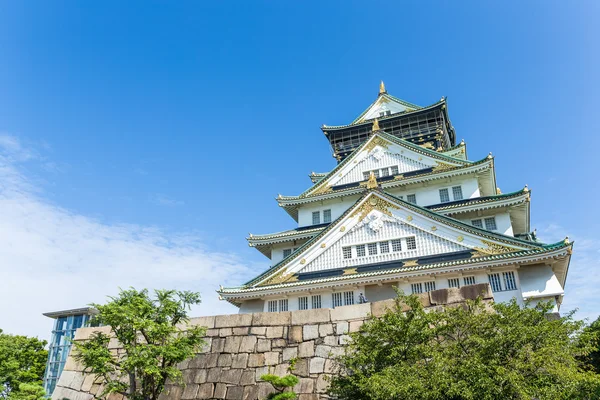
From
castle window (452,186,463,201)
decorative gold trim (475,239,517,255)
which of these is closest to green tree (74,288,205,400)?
decorative gold trim (475,239,517,255)

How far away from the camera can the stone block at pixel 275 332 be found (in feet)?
38.2

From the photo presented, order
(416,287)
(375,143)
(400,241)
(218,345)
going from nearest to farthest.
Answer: (218,345) < (416,287) < (400,241) < (375,143)

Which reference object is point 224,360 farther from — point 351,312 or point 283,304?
point 283,304

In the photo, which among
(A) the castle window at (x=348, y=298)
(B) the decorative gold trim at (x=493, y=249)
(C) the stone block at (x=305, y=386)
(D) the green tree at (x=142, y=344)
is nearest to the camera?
(D) the green tree at (x=142, y=344)

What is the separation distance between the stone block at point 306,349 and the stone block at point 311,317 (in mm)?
561

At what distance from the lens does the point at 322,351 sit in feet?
35.8

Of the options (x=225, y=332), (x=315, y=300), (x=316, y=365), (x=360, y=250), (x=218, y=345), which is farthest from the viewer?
(x=360, y=250)

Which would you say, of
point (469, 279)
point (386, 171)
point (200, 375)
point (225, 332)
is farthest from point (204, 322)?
point (386, 171)

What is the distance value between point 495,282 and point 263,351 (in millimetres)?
12648

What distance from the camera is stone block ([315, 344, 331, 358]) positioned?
1085cm

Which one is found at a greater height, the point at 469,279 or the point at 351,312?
the point at 469,279

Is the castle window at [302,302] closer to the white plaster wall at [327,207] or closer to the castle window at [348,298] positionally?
the castle window at [348,298]

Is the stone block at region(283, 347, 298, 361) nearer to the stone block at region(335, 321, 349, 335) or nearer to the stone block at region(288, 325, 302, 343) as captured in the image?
the stone block at region(288, 325, 302, 343)

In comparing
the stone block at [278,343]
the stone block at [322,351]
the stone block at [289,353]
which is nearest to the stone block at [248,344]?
the stone block at [278,343]
